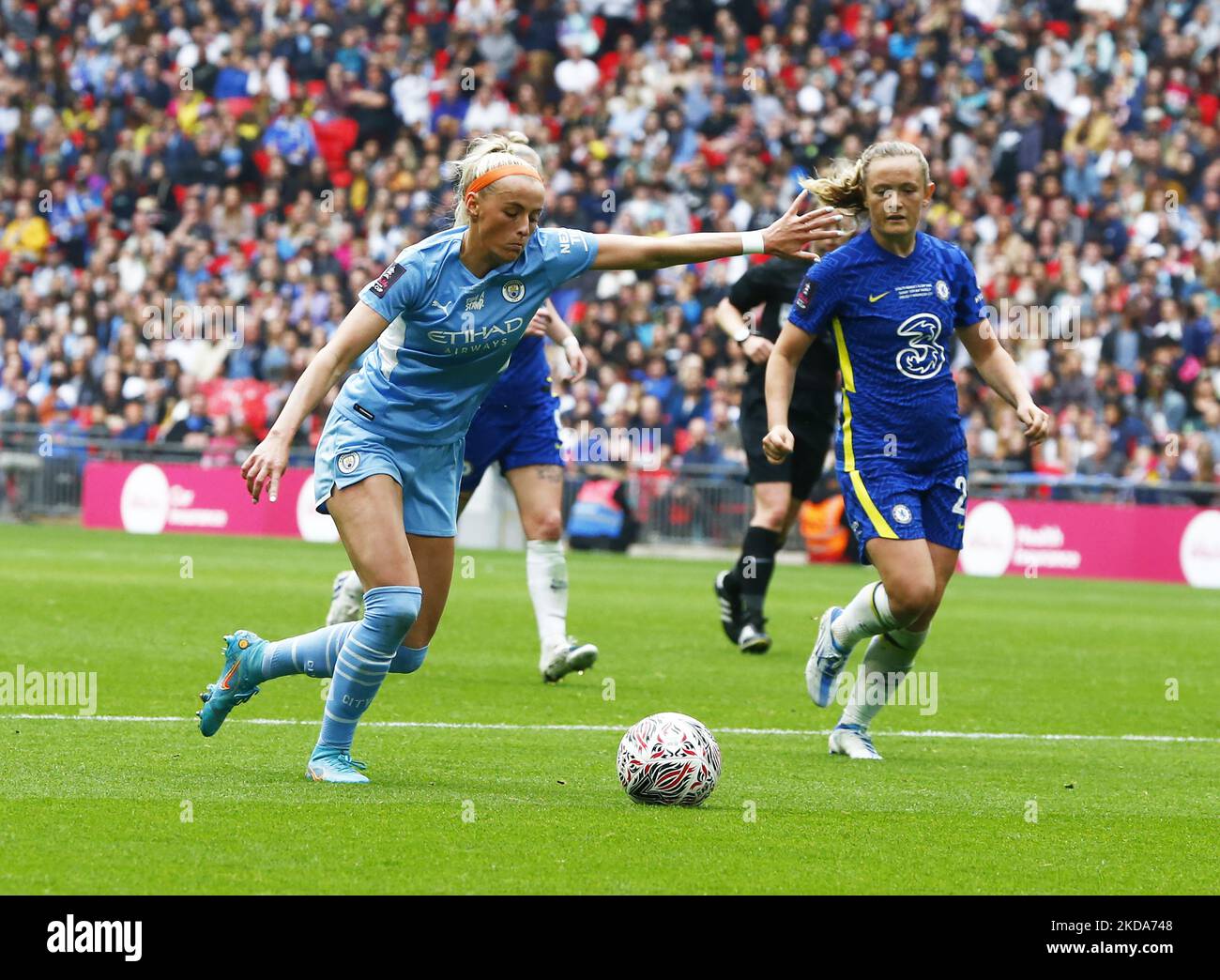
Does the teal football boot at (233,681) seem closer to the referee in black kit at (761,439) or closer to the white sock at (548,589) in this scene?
the white sock at (548,589)

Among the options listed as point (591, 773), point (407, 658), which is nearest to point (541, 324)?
point (407, 658)

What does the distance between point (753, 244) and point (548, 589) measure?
4.05 metres

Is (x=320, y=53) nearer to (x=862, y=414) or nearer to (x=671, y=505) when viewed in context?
(x=671, y=505)

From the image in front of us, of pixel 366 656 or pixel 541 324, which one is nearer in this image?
pixel 366 656

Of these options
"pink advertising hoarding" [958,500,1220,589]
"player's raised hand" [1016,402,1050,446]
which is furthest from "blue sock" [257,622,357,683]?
"pink advertising hoarding" [958,500,1220,589]

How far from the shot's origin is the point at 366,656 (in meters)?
6.73

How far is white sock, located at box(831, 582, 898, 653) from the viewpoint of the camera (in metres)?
8.02

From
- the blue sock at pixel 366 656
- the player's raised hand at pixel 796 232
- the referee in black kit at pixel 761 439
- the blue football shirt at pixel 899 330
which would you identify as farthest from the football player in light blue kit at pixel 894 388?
the referee in black kit at pixel 761 439

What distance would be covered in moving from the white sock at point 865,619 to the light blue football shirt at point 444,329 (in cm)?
197

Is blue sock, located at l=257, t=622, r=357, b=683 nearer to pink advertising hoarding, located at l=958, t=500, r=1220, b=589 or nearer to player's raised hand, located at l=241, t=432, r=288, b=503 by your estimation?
player's raised hand, located at l=241, t=432, r=288, b=503

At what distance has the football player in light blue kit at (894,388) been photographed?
25.9 ft

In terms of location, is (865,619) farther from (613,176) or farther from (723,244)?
(613,176)
